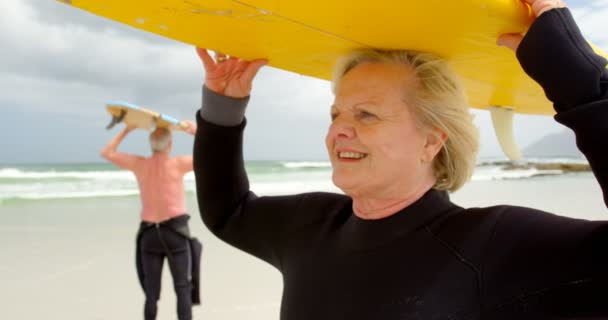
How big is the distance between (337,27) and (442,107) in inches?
15.0

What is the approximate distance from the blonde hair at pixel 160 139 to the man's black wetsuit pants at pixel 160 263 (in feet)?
2.91

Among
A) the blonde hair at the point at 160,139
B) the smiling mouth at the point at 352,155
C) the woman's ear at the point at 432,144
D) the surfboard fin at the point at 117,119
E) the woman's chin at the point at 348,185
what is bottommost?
the blonde hair at the point at 160,139

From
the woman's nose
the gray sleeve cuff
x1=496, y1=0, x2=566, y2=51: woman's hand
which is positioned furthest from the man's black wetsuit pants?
x1=496, y1=0, x2=566, y2=51: woman's hand

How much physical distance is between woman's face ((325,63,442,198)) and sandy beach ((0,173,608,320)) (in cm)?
429

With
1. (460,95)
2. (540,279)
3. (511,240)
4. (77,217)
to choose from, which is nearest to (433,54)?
(460,95)

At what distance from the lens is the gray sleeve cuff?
5.72 feet

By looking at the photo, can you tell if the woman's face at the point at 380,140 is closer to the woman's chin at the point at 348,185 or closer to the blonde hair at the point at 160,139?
the woman's chin at the point at 348,185

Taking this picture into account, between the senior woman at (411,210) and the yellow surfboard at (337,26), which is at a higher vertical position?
the yellow surfboard at (337,26)

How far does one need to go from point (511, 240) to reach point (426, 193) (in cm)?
30

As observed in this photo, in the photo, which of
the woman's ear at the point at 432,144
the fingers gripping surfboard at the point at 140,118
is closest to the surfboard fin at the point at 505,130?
the woman's ear at the point at 432,144

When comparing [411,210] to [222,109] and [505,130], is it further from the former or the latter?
[505,130]

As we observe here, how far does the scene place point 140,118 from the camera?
16.2ft

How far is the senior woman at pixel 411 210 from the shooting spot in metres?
1.03

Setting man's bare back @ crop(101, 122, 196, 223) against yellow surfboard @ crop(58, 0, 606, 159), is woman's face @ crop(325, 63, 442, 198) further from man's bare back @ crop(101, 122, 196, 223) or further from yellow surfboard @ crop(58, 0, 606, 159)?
man's bare back @ crop(101, 122, 196, 223)
